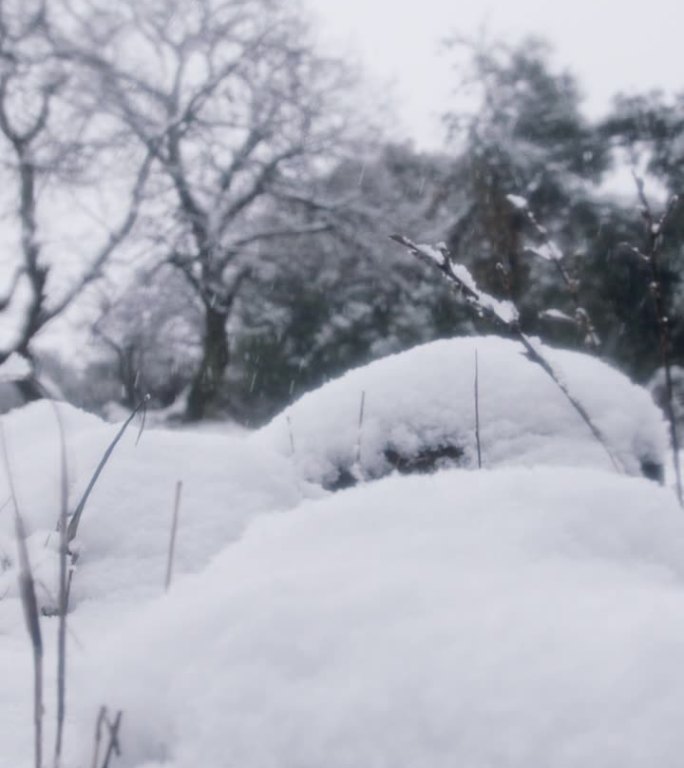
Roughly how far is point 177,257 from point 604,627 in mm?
15747

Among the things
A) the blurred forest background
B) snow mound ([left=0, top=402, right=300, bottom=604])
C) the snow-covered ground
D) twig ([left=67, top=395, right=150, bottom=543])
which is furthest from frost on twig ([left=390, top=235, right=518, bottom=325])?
the blurred forest background

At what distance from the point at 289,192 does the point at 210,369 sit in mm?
3622

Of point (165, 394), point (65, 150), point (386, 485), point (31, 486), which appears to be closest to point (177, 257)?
point (65, 150)

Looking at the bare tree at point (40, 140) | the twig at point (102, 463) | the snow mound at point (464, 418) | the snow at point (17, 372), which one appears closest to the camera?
the snow at point (17, 372)

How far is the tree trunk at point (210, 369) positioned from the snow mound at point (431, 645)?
16.2 metres

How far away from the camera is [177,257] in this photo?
15984 mm

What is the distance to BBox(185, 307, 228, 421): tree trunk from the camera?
17.1 metres

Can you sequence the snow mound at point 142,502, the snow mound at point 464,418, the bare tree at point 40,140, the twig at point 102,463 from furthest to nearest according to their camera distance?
the bare tree at point 40,140, the snow mound at point 464,418, the snow mound at point 142,502, the twig at point 102,463

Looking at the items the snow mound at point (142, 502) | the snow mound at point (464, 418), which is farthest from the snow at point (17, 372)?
the snow mound at point (464, 418)

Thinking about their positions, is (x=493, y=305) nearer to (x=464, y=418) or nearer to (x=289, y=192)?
(x=464, y=418)

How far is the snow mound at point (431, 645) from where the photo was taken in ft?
2.03

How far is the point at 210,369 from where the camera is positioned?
17172mm

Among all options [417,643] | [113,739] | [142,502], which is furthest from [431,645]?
[142,502]

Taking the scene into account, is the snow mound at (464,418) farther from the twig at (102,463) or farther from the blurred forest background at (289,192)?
the blurred forest background at (289,192)
